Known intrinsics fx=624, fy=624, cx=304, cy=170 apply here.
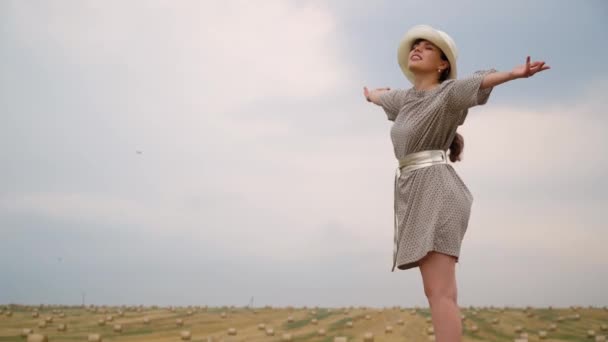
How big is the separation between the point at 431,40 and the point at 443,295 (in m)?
1.49

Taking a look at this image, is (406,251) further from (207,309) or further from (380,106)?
(207,309)

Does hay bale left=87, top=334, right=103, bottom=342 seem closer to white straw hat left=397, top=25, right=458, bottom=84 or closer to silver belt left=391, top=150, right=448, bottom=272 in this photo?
silver belt left=391, top=150, right=448, bottom=272

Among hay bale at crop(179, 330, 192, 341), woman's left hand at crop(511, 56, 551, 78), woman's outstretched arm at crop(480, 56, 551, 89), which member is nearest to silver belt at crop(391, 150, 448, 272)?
woman's outstretched arm at crop(480, 56, 551, 89)

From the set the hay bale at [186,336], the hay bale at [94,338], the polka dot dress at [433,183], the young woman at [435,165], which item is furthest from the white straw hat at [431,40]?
the hay bale at [94,338]

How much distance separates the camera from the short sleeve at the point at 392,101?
4.09m

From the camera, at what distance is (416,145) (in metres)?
3.65

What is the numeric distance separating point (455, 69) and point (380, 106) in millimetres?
730

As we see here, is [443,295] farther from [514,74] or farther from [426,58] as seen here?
[426,58]

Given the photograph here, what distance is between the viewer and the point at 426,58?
374 centimetres

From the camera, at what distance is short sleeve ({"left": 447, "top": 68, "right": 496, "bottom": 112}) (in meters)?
3.46

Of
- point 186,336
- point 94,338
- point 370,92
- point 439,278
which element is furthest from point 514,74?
point 94,338

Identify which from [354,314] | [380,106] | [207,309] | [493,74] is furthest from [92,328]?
[493,74]

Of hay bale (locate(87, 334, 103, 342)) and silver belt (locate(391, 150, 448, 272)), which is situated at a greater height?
silver belt (locate(391, 150, 448, 272))

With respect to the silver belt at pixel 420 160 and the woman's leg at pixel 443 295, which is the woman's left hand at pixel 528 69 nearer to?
the silver belt at pixel 420 160
